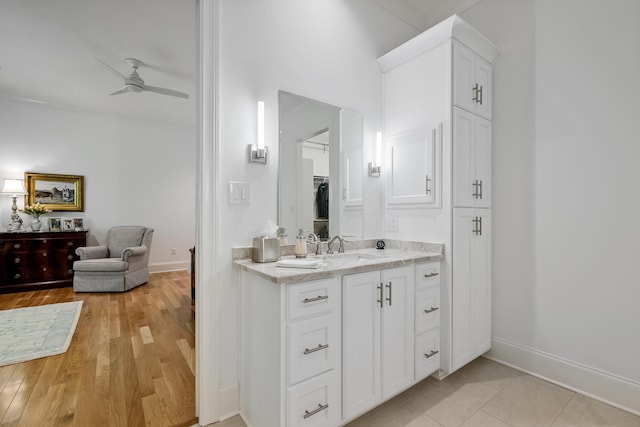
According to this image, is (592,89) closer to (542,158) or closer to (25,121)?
(542,158)

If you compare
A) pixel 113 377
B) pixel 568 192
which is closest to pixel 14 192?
pixel 113 377

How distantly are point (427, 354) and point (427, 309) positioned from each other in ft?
0.96

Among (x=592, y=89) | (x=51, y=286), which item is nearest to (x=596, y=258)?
(x=592, y=89)

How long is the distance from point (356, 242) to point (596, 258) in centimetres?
159

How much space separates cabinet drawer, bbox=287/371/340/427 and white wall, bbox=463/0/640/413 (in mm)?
1675

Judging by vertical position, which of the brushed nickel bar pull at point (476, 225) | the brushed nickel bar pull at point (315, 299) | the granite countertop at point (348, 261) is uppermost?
the brushed nickel bar pull at point (476, 225)

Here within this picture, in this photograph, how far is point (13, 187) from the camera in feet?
14.5

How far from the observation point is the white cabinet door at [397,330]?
1.67m

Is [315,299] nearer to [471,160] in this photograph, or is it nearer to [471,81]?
[471,160]

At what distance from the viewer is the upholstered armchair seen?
14.0 feet

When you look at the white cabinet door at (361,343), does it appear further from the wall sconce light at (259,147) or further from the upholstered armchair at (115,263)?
the upholstered armchair at (115,263)

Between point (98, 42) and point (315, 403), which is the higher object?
point (98, 42)

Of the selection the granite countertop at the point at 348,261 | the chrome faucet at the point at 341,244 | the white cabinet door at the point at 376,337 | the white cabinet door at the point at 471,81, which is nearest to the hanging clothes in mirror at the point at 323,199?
the chrome faucet at the point at 341,244

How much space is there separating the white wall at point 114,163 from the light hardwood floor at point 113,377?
2.42 metres
